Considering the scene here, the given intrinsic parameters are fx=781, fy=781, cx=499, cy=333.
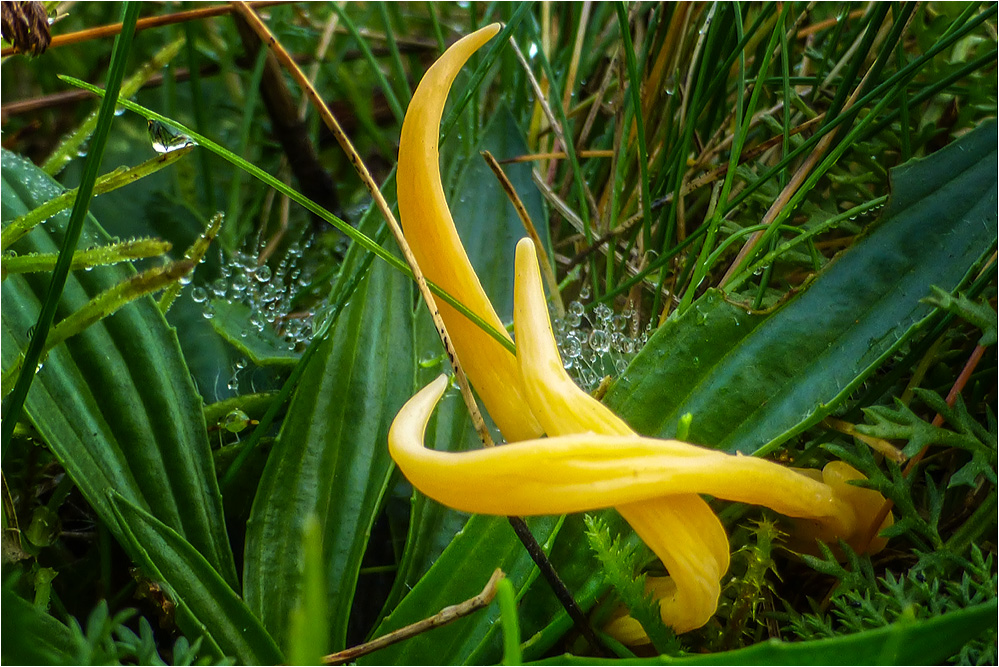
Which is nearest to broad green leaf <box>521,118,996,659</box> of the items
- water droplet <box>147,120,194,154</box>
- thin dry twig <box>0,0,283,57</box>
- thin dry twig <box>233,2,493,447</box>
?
thin dry twig <box>233,2,493,447</box>

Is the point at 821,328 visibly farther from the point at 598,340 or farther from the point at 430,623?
the point at 430,623

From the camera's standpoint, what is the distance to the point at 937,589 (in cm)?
48

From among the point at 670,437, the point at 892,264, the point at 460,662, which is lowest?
the point at 460,662

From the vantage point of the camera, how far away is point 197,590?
0.55 meters

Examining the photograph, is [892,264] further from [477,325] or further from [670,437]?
[477,325]

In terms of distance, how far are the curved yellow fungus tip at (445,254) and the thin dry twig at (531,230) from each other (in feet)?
0.70

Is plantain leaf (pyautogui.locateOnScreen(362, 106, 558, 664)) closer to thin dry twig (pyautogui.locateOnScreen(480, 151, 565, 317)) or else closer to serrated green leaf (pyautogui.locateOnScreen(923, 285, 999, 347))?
thin dry twig (pyautogui.locateOnScreen(480, 151, 565, 317))

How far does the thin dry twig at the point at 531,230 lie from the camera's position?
30.5 inches

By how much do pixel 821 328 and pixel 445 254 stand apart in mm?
280

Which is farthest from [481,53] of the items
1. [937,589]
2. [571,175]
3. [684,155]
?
[937,589]

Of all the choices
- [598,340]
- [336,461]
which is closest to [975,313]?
[598,340]

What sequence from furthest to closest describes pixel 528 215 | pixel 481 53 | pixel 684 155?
pixel 481 53 → pixel 528 215 → pixel 684 155

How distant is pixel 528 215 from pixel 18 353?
1.63 ft

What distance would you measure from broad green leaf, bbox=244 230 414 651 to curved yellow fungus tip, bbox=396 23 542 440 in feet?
0.42
